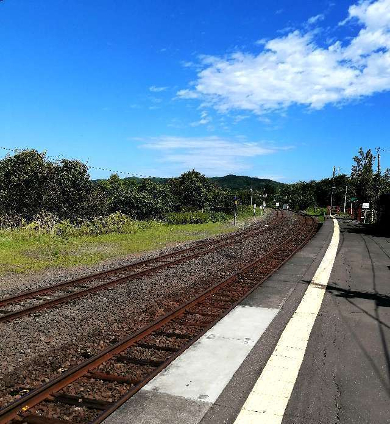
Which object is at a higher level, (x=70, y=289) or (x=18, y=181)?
(x=18, y=181)

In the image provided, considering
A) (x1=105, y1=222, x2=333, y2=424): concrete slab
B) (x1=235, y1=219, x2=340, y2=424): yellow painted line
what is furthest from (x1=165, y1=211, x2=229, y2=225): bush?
(x1=105, y1=222, x2=333, y2=424): concrete slab

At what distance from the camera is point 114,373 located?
18.6ft

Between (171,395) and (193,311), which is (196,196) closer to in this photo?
(193,311)

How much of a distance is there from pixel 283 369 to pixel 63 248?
15829 millimetres

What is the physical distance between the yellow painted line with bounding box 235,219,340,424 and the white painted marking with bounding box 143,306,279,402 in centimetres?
45

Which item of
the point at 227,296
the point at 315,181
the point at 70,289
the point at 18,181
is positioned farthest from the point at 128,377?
the point at 315,181

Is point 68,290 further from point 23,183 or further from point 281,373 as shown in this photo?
point 23,183

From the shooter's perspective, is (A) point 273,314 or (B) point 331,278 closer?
(A) point 273,314

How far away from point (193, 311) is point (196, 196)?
53.2 meters

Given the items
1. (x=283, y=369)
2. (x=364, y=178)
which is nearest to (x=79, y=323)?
(x=283, y=369)

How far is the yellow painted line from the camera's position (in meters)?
4.30

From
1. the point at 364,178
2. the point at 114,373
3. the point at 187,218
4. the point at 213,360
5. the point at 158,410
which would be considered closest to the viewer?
the point at 158,410

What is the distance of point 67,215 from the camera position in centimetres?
3419

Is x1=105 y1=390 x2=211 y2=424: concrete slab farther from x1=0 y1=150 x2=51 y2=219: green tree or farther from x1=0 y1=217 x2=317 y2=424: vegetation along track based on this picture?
x1=0 y1=150 x2=51 y2=219: green tree
